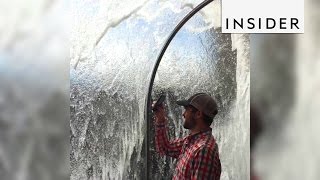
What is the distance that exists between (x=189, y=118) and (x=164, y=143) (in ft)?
1.02

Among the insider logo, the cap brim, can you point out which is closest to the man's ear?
the cap brim

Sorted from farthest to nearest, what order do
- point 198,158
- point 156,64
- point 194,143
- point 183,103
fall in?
point 156,64
point 183,103
point 194,143
point 198,158

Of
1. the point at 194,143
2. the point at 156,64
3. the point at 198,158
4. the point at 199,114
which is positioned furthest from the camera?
the point at 156,64

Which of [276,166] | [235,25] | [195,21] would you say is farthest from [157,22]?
[276,166]

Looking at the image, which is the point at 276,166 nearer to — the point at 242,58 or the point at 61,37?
the point at 242,58

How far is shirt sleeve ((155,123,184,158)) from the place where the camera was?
129 inches

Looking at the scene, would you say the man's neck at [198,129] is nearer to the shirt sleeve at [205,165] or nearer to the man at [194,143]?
the man at [194,143]

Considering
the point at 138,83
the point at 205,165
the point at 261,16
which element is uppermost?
the point at 261,16

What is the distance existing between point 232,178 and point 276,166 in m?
0.34

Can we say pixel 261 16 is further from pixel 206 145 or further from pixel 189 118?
pixel 206 145

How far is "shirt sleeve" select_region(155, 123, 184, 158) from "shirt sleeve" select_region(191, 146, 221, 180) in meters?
0.38

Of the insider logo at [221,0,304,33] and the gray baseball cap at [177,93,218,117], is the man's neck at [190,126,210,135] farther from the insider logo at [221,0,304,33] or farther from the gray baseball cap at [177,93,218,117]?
the insider logo at [221,0,304,33]

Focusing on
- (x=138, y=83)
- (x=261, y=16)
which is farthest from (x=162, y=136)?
(x=261, y=16)

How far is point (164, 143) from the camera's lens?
334 cm
